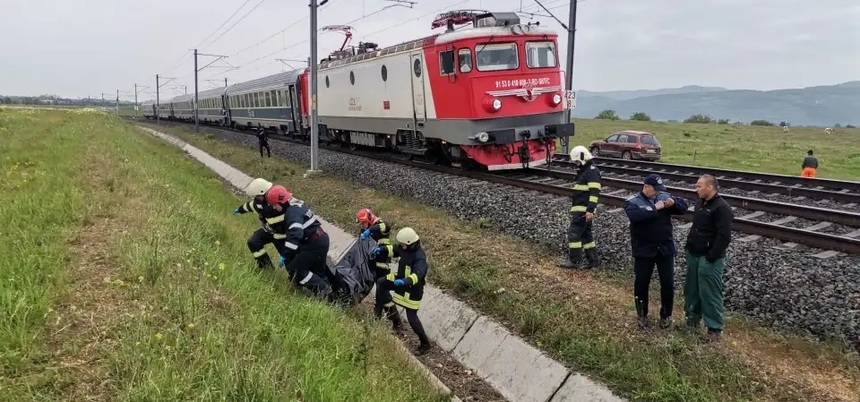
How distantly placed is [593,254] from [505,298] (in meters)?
1.59

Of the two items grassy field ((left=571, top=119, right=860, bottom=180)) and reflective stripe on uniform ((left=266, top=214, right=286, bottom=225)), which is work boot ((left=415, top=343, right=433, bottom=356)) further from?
grassy field ((left=571, top=119, right=860, bottom=180))

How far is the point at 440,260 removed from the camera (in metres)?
9.22

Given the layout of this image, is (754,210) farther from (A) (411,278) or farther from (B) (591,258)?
(A) (411,278)

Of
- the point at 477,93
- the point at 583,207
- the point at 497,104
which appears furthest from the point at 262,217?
the point at 497,104

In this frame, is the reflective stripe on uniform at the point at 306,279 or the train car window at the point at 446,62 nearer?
the reflective stripe on uniform at the point at 306,279

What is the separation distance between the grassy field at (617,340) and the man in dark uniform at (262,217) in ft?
7.75

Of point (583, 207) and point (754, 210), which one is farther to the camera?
point (754, 210)

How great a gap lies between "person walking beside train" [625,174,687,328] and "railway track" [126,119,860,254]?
259 cm

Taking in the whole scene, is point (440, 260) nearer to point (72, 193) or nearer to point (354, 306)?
point (354, 306)

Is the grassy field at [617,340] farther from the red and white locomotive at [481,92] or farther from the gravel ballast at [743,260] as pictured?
the red and white locomotive at [481,92]

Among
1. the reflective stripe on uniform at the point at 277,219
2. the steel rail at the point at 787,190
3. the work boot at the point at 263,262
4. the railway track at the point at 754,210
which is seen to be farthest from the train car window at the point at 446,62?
the work boot at the point at 263,262

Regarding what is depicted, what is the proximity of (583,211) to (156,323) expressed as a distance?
5.40 meters

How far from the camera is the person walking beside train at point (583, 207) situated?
7879mm

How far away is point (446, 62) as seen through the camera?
13.9 m
